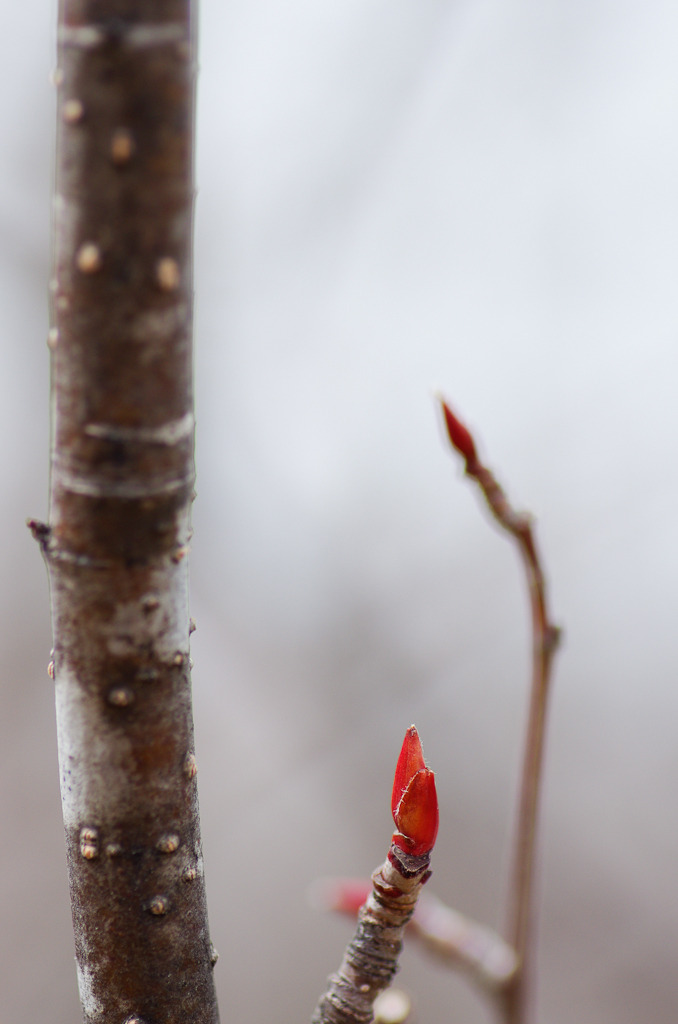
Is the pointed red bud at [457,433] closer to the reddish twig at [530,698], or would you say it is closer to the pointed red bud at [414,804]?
the reddish twig at [530,698]

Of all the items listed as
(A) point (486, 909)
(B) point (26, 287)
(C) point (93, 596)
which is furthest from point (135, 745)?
(A) point (486, 909)

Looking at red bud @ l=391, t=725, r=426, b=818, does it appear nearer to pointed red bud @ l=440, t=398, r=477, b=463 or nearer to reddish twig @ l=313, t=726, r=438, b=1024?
reddish twig @ l=313, t=726, r=438, b=1024

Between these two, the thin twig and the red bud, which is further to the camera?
the thin twig

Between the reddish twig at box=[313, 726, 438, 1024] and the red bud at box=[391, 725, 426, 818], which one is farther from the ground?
the red bud at box=[391, 725, 426, 818]

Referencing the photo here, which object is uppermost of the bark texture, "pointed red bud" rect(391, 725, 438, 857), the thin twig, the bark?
the bark

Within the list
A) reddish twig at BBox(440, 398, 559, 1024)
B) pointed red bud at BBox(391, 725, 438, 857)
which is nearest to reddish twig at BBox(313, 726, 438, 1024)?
pointed red bud at BBox(391, 725, 438, 857)

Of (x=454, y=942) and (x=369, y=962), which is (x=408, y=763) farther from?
(x=454, y=942)

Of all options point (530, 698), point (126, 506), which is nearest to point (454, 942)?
point (530, 698)
